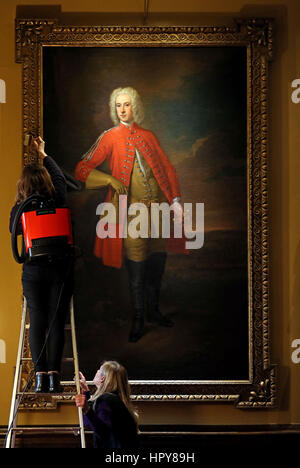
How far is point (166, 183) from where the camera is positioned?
456cm

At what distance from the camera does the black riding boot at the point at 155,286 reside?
178 inches

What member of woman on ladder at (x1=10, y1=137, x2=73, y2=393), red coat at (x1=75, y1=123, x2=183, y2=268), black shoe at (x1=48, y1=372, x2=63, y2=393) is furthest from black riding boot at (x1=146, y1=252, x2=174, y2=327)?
black shoe at (x1=48, y1=372, x2=63, y2=393)

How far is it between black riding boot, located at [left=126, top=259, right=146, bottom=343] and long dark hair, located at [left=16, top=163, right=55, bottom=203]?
103cm

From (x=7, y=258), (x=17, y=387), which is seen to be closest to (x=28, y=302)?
(x=17, y=387)

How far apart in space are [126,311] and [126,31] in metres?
2.02

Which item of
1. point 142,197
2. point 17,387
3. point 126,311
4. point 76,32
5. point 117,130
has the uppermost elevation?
point 76,32

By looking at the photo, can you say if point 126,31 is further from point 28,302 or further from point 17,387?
point 17,387

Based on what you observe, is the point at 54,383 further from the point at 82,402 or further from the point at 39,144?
the point at 39,144

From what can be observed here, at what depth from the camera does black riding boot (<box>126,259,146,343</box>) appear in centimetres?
451

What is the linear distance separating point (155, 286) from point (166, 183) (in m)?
0.75

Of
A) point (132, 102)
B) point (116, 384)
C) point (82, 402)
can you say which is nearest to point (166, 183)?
point (132, 102)

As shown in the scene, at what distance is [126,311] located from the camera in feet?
14.8

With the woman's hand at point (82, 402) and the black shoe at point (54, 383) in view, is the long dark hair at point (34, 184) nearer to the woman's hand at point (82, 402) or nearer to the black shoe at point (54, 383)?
the black shoe at point (54, 383)
